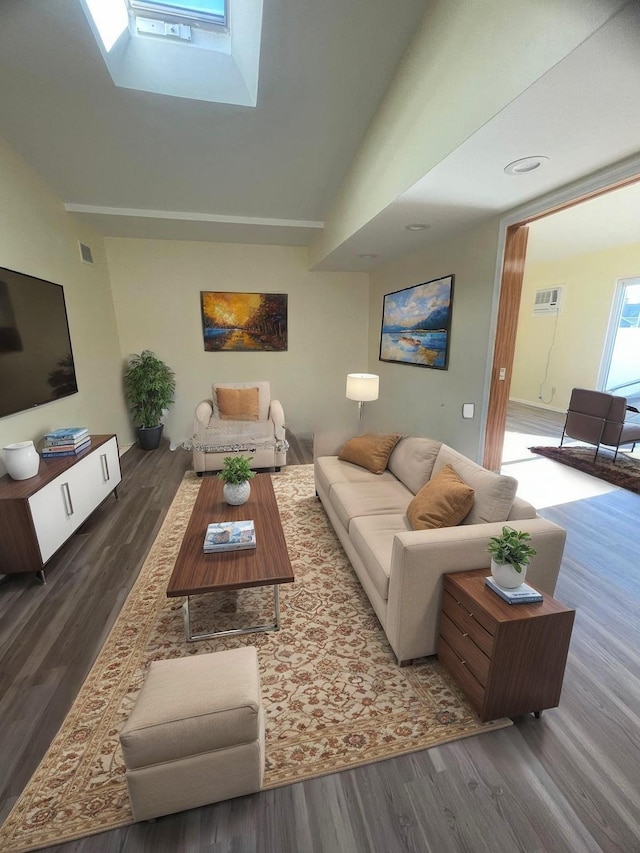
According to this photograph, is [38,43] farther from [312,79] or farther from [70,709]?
[70,709]

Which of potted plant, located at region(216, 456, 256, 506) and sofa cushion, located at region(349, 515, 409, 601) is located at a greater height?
potted plant, located at region(216, 456, 256, 506)

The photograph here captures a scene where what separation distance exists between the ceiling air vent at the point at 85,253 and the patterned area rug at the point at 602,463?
5.82 metres

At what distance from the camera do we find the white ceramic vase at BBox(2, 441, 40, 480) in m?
2.26

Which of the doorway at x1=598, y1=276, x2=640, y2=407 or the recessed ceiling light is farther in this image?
the doorway at x1=598, y1=276, x2=640, y2=407

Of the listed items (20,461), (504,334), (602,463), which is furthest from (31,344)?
(602,463)

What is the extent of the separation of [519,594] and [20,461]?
2856 mm

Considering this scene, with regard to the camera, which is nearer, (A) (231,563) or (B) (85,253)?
(A) (231,563)

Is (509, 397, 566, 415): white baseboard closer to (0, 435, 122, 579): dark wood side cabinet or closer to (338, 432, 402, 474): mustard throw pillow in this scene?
(338, 432, 402, 474): mustard throw pillow

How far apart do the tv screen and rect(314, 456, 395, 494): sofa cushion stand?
228 cm

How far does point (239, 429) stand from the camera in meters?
4.09

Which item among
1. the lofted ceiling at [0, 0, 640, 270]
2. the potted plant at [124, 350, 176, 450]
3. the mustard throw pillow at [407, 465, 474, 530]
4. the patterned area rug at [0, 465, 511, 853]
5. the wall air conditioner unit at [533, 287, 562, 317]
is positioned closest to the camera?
the patterned area rug at [0, 465, 511, 853]

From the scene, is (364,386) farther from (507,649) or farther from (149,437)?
(149,437)

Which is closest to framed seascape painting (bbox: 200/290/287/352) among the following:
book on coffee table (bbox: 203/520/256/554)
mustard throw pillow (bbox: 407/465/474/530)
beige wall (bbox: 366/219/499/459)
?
beige wall (bbox: 366/219/499/459)

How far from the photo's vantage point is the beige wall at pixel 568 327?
571 centimetres
